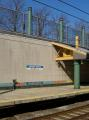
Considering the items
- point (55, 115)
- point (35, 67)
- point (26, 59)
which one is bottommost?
point (55, 115)

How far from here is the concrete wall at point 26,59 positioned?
1855 cm

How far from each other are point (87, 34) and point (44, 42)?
9438 millimetres

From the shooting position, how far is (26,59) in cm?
2028

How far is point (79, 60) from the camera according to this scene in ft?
70.6

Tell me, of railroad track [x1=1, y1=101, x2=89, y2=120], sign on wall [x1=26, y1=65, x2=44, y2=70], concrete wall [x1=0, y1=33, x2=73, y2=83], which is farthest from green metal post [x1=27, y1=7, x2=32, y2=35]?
railroad track [x1=1, y1=101, x2=89, y2=120]

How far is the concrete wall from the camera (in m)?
18.6

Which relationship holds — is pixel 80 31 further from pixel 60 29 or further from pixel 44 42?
pixel 44 42

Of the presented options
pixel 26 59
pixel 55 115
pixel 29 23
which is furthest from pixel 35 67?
pixel 55 115

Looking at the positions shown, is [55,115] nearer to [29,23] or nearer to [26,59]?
[26,59]

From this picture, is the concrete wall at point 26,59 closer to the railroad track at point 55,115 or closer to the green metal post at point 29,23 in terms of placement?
the green metal post at point 29,23

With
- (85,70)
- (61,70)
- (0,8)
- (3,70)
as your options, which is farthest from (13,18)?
(85,70)

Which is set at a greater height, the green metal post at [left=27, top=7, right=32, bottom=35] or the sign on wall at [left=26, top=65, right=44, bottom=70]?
the green metal post at [left=27, top=7, right=32, bottom=35]

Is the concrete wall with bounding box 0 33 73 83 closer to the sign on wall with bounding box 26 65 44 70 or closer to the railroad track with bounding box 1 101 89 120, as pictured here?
the sign on wall with bounding box 26 65 44 70

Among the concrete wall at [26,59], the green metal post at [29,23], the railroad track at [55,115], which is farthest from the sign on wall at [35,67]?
the railroad track at [55,115]
